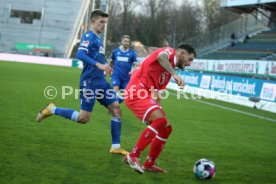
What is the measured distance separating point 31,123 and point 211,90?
50.1ft

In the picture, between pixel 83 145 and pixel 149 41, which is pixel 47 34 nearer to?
pixel 149 41

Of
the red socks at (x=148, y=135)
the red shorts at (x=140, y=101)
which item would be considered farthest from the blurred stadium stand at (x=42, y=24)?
the red socks at (x=148, y=135)

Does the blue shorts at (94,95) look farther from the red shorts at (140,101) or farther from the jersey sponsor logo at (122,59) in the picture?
the jersey sponsor logo at (122,59)

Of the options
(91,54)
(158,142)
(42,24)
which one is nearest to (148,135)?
(158,142)

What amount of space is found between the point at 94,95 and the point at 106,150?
1.01 m

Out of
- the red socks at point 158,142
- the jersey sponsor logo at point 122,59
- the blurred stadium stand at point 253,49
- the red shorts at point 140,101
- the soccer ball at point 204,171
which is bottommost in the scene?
the soccer ball at point 204,171

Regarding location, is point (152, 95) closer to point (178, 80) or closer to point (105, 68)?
point (178, 80)

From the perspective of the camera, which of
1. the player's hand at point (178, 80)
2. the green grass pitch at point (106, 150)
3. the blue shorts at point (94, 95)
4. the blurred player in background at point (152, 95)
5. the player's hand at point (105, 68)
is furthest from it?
the blue shorts at point (94, 95)

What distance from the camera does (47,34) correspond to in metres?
58.2

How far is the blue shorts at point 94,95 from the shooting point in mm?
6719

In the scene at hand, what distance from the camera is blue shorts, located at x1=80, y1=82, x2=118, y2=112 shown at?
6719 millimetres

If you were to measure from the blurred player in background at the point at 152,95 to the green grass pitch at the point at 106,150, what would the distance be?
301 mm

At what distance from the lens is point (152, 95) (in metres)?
5.83

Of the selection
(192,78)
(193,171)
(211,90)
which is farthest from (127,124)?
(192,78)
